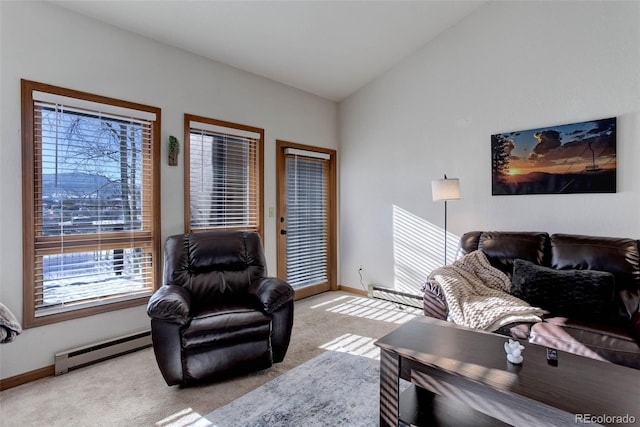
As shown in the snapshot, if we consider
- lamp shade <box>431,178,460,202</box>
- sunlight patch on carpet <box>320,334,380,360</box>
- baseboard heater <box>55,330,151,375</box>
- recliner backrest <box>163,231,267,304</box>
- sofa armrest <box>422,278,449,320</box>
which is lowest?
sunlight patch on carpet <box>320,334,380,360</box>

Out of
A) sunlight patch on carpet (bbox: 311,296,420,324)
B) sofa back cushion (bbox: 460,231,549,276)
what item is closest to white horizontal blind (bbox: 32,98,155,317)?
sunlight patch on carpet (bbox: 311,296,420,324)

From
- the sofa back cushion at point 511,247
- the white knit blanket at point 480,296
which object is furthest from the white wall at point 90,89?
the sofa back cushion at point 511,247

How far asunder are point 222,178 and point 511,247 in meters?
2.91

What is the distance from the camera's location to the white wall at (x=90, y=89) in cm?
225

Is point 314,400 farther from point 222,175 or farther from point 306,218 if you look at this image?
point 306,218

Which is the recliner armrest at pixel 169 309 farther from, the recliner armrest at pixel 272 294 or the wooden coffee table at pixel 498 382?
the wooden coffee table at pixel 498 382

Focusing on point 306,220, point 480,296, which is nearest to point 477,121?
point 480,296

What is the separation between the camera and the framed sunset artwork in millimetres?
2771

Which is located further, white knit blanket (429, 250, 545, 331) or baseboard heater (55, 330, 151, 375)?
baseboard heater (55, 330, 151, 375)

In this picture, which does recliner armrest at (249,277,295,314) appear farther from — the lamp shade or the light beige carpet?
the lamp shade

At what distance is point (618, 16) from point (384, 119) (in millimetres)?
2321

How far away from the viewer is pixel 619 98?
2.71 metres

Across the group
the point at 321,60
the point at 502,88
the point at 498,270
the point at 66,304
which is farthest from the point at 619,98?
the point at 66,304

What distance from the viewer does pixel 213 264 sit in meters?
2.84
